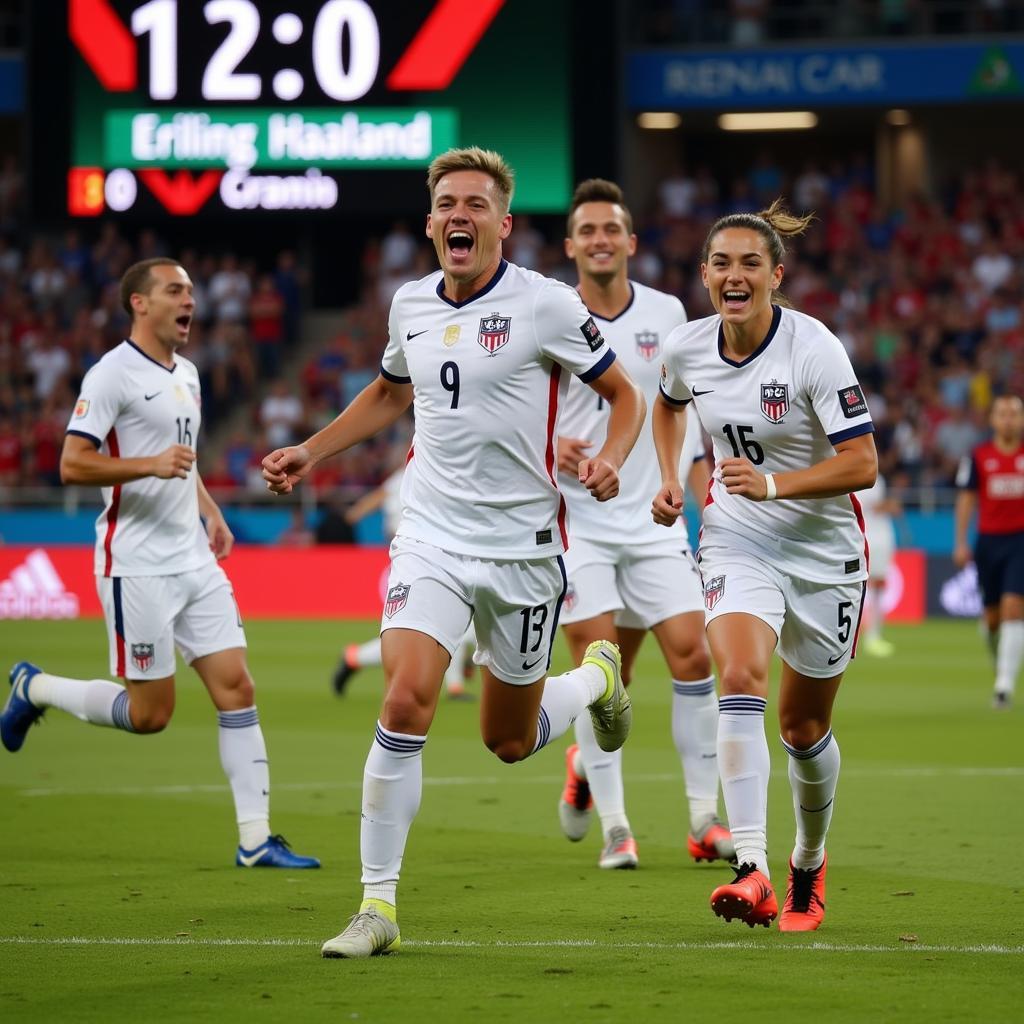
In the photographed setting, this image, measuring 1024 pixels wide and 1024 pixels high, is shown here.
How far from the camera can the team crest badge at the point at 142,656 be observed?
859cm

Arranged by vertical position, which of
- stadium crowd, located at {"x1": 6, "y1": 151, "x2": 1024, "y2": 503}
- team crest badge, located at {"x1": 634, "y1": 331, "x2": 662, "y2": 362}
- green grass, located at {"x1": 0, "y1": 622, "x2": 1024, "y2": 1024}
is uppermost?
stadium crowd, located at {"x1": 6, "y1": 151, "x2": 1024, "y2": 503}

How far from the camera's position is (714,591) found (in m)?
6.85

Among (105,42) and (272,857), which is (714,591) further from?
(105,42)

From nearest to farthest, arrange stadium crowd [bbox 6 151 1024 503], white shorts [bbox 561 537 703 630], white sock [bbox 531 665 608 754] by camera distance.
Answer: white sock [bbox 531 665 608 754] → white shorts [bbox 561 537 703 630] → stadium crowd [bbox 6 151 1024 503]

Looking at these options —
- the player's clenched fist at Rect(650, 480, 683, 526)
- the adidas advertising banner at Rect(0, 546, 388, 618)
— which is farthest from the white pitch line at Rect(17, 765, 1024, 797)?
the adidas advertising banner at Rect(0, 546, 388, 618)

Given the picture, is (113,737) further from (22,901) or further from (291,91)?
(291,91)

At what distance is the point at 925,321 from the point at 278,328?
10340 millimetres

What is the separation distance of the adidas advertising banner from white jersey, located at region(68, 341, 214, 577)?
16192 mm

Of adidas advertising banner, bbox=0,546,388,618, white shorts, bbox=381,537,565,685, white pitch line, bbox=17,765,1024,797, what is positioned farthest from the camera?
adidas advertising banner, bbox=0,546,388,618

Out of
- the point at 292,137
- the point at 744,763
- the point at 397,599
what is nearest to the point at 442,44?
the point at 292,137

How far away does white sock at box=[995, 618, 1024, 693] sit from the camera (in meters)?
15.3

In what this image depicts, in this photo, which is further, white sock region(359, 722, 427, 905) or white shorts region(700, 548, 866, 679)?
white shorts region(700, 548, 866, 679)

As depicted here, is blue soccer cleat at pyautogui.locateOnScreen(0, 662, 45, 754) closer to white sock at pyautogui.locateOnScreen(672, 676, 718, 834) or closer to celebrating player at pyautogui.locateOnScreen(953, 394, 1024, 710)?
white sock at pyautogui.locateOnScreen(672, 676, 718, 834)

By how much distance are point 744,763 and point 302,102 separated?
20163 mm
